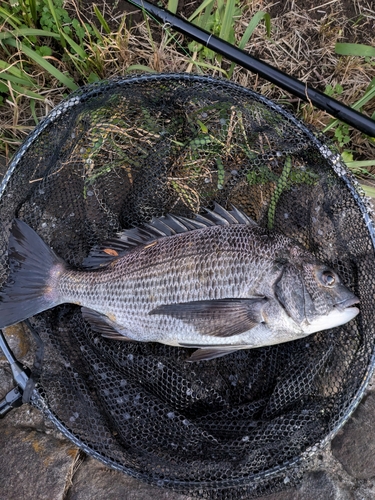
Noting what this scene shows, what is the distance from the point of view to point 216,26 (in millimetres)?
3324

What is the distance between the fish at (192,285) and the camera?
2.61 m

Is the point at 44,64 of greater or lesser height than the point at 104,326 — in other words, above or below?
above

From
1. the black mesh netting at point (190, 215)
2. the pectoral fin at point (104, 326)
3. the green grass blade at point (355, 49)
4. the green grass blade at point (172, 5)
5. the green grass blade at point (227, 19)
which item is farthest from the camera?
the green grass blade at point (172, 5)

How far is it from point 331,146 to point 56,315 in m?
2.14

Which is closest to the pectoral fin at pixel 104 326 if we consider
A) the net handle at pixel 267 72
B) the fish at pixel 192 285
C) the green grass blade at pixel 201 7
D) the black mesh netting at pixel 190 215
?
the fish at pixel 192 285

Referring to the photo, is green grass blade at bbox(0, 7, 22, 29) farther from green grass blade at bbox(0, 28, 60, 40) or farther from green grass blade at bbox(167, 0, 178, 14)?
green grass blade at bbox(167, 0, 178, 14)

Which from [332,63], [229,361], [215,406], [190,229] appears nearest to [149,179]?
[190,229]

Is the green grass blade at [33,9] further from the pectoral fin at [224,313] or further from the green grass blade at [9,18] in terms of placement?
the pectoral fin at [224,313]

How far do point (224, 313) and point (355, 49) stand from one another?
7.12 ft

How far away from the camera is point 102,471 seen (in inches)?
118

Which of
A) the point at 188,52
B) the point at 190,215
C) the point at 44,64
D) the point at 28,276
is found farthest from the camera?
the point at 188,52

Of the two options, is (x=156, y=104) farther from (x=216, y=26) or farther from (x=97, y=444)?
(x=97, y=444)

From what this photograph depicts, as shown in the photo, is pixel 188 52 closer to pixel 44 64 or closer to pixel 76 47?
pixel 76 47

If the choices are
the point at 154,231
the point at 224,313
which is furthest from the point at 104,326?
the point at 224,313
